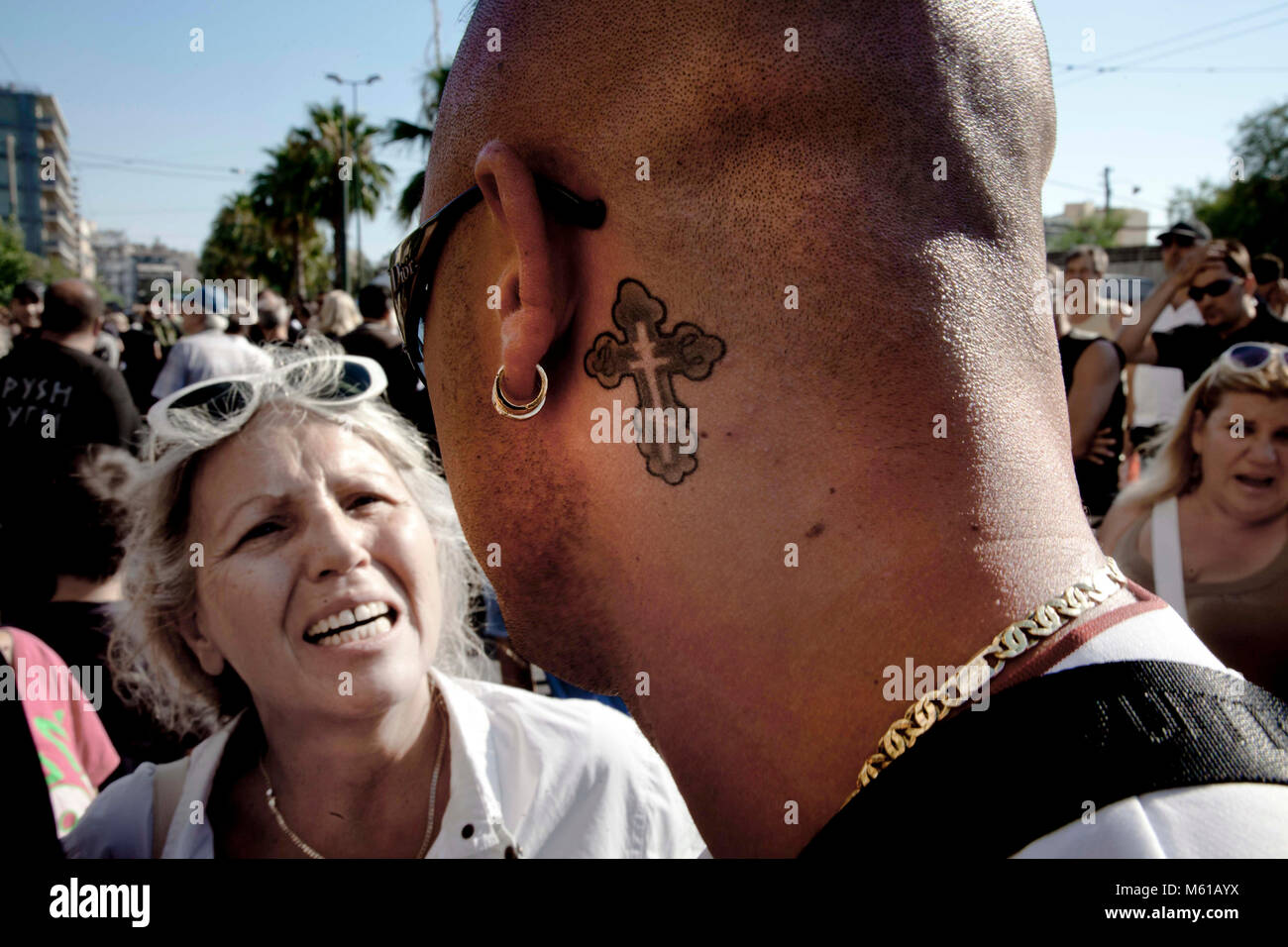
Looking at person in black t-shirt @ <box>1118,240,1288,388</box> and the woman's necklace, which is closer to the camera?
the woman's necklace

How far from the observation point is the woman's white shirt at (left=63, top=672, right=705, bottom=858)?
2.05 metres

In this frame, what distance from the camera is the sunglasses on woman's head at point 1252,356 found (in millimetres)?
3596

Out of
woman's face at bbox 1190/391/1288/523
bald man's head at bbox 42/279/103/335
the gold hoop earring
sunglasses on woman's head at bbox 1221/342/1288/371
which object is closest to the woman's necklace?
the gold hoop earring

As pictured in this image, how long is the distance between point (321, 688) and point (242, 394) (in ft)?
2.80

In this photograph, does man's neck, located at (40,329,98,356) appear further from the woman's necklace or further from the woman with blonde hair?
the woman's necklace

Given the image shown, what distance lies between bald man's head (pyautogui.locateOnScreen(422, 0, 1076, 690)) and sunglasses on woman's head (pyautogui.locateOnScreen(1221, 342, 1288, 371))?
3060mm

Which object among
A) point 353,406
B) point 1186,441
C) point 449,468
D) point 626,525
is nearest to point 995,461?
point 626,525

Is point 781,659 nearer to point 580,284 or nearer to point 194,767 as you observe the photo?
point 580,284

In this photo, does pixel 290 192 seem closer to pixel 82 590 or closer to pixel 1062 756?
pixel 82 590

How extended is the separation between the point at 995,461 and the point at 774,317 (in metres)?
0.28

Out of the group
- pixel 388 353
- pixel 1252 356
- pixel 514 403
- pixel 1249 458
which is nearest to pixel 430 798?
pixel 514 403

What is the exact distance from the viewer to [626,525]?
1.13 meters

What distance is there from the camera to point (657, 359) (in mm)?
1094
